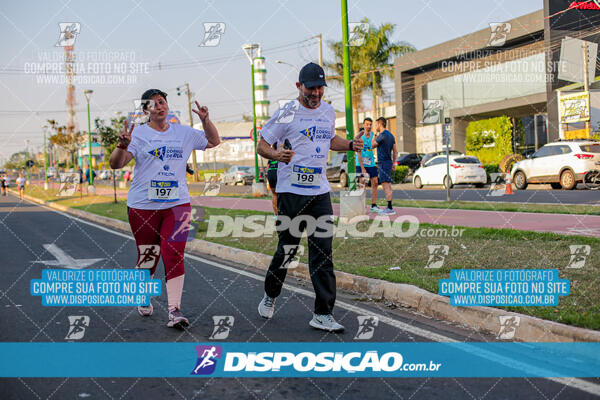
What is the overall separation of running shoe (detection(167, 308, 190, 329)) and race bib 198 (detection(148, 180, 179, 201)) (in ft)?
3.09

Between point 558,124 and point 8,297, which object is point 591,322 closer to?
point 8,297

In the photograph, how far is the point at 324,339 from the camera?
4.56m

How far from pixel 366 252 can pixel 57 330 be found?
4337mm

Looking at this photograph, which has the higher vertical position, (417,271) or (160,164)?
(160,164)

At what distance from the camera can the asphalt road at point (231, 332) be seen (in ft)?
11.5

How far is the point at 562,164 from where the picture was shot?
20047 mm

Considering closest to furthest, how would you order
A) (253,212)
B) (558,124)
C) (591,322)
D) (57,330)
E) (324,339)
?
(591,322), (324,339), (57,330), (253,212), (558,124)

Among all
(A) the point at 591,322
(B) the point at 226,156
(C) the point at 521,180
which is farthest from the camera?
(B) the point at 226,156

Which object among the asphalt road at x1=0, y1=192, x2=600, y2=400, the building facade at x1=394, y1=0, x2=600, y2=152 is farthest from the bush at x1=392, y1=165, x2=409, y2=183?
the asphalt road at x1=0, y1=192, x2=600, y2=400

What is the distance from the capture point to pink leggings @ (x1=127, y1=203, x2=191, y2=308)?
5.09 m

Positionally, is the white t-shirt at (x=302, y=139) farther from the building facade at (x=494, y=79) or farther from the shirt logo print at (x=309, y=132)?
the building facade at (x=494, y=79)

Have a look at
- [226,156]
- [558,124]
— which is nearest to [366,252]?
[558,124]

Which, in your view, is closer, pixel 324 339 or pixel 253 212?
pixel 324 339

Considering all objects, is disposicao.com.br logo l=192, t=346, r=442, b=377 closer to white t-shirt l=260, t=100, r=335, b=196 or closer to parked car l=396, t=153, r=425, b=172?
white t-shirt l=260, t=100, r=335, b=196
